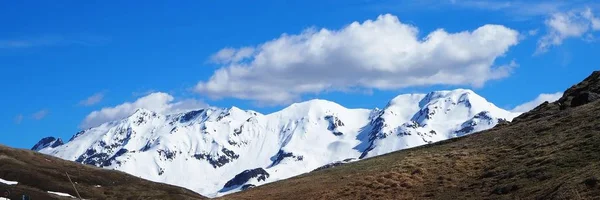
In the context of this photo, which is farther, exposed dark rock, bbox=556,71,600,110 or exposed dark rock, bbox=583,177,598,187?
exposed dark rock, bbox=556,71,600,110

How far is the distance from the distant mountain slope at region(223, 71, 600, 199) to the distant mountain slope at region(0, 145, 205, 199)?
241 feet

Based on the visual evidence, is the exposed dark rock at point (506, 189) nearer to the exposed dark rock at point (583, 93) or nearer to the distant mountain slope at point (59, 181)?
the exposed dark rock at point (583, 93)

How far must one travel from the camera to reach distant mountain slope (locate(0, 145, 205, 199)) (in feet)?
466

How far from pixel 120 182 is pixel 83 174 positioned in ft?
30.8

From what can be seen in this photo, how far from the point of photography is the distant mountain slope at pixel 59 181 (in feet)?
466

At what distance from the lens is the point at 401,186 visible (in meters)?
56.8

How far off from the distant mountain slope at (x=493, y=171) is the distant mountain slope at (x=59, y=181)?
7351 cm

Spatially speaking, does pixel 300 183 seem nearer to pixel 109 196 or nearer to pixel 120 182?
pixel 109 196

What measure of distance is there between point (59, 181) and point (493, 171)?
392ft

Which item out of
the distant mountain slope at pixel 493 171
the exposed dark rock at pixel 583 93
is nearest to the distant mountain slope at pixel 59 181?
the distant mountain slope at pixel 493 171

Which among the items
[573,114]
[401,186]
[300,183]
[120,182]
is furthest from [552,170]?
[120,182]

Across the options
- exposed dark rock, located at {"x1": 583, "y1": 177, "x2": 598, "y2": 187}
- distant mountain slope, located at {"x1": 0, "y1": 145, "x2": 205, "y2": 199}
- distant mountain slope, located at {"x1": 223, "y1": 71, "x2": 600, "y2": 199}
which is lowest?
exposed dark rock, located at {"x1": 583, "y1": 177, "x2": 598, "y2": 187}

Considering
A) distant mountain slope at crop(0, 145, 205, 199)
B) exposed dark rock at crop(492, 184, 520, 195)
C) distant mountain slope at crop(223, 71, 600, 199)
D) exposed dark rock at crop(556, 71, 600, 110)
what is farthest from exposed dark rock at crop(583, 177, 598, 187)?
distant mountain slope at crop(0, 145, 205, 199)

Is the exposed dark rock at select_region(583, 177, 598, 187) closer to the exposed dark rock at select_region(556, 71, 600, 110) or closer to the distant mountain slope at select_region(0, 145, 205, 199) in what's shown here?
the exposed dark rock at select_region(556, 71, 600, 110)
